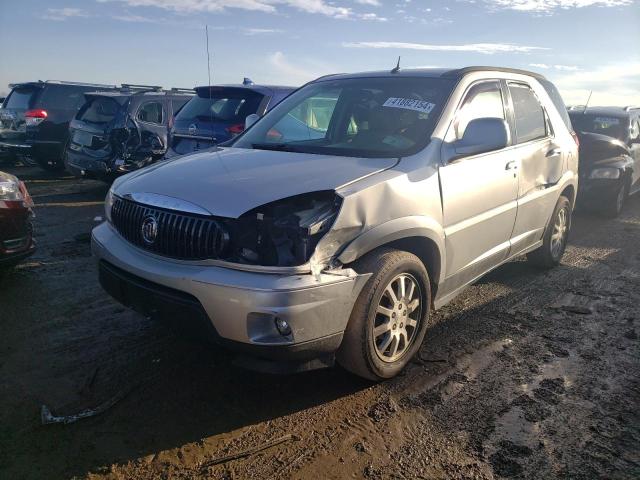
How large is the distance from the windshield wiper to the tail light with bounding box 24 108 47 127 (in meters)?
8.47

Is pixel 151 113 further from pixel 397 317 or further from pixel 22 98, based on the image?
pixel 397 317

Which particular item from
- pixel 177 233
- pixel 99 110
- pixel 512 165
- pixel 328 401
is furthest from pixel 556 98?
pixel 99 110

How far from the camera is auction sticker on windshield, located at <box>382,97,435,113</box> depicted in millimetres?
3598

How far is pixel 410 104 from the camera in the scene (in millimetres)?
3676

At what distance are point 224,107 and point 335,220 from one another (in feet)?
15.2

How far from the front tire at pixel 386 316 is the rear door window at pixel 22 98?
33.8ft

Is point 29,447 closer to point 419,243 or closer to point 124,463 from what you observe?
point 124,463

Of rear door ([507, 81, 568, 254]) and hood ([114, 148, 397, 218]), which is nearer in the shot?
hood ([114, 148, 397, 218])

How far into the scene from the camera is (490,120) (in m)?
3.56

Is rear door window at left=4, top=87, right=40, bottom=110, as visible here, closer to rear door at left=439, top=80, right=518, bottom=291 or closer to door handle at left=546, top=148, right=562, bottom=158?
rear door at left=439, top=80, right=518, bottom=291

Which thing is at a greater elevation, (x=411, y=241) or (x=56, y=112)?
(x=56, y=112)

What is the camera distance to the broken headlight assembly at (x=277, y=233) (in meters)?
2.61

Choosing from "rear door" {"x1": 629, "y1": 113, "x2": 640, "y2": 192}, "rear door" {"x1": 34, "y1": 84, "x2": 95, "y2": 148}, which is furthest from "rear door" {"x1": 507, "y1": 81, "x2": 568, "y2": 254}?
"rear door" {"x1": 34, "y1": 84, "x2": 95, "y2": 148}

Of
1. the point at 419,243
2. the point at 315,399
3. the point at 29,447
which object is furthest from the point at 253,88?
the point at 29,447
